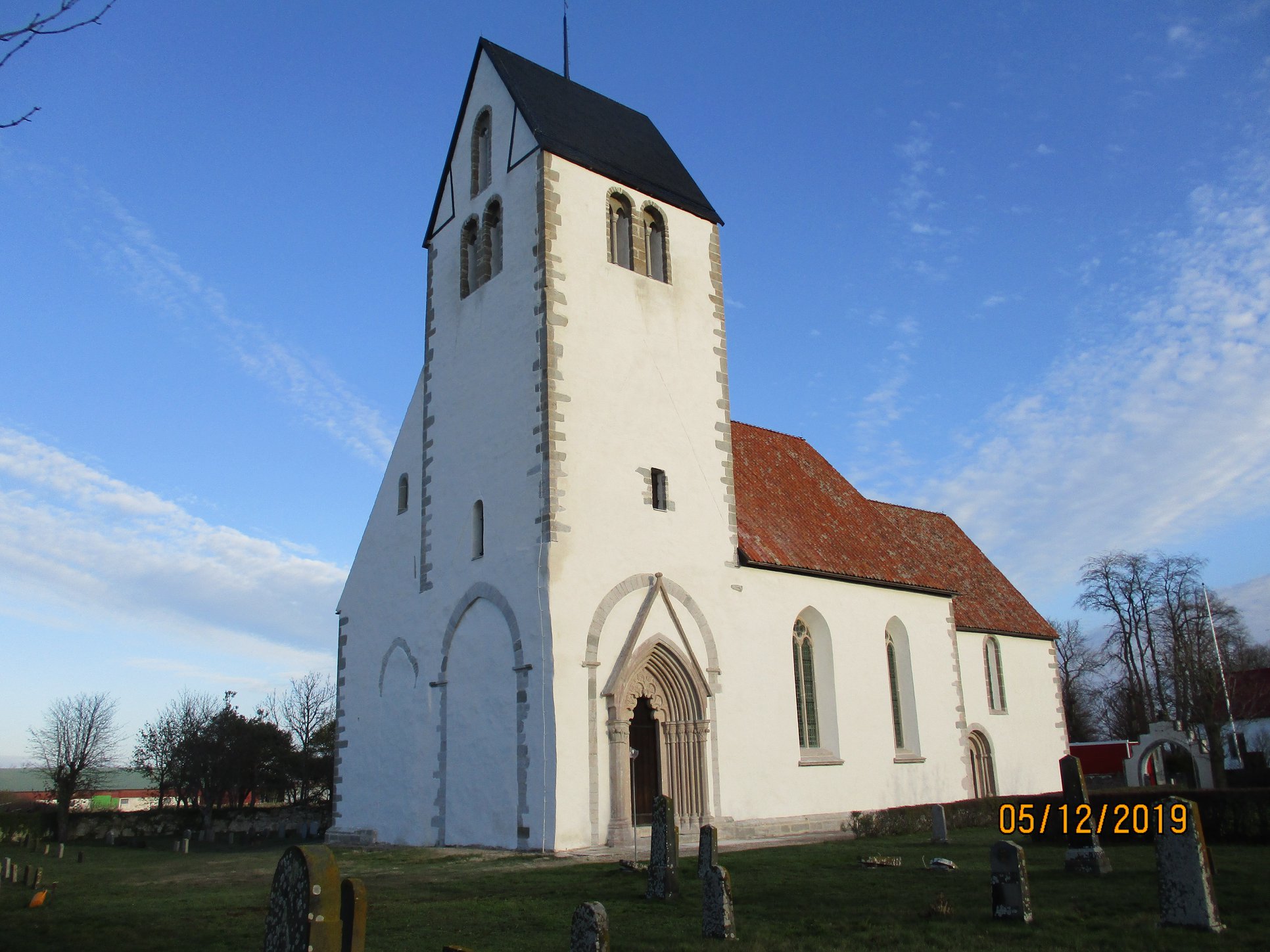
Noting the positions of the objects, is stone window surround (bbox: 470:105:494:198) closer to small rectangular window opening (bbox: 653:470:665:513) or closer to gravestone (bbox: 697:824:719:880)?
small rectangular window opening (bbox: 653:470:665:513)

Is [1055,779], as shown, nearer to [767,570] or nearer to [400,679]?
[767,570]

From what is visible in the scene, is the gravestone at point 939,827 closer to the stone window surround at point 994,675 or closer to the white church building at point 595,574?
the white church building at point 595,574

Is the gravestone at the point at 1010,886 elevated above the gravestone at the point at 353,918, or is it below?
below

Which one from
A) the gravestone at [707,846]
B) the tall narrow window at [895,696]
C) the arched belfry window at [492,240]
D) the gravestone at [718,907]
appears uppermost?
the arched belfry window at [492,240]

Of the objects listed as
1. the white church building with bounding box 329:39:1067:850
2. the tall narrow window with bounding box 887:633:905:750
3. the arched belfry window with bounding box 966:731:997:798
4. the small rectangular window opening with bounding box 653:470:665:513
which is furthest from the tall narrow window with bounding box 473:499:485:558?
the arched belfry window with bounding box 966:731:997:798

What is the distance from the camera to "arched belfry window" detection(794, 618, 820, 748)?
23969 millimetres

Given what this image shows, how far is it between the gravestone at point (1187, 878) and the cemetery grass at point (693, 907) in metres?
0.19

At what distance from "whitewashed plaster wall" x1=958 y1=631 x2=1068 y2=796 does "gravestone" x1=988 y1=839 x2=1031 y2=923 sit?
21.6 m

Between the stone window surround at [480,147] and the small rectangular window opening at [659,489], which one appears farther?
A: the stone window surround at [480,147]

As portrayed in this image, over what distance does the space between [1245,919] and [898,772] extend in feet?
53.5

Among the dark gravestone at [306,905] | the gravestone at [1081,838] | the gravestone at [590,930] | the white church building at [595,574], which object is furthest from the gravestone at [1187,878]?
the white church building at [595,574]

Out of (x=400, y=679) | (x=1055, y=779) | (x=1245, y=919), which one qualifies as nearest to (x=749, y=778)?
(x=400, y=679)

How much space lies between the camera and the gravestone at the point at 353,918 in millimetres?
5852

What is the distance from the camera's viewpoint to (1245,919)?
9.27 meters
